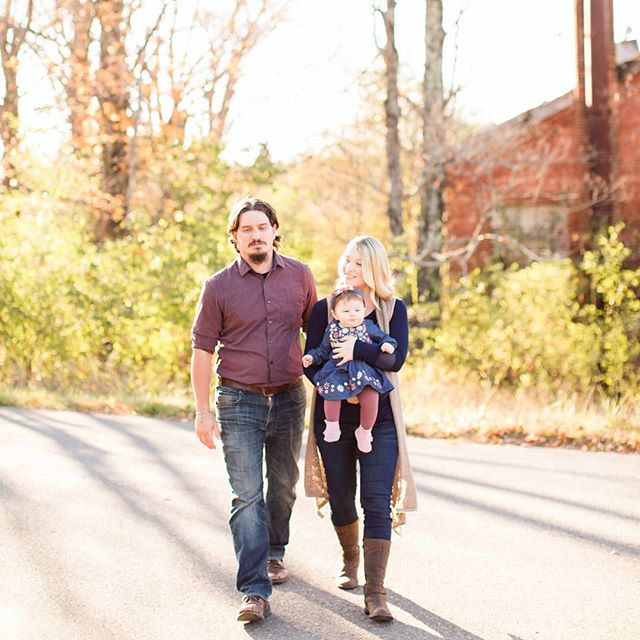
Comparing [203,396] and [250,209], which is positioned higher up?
[250,209]

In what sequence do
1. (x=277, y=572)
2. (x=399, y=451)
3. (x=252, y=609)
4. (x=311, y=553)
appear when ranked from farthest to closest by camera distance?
1. (x=311, y=553)
2. (x=277, y=572)
3. (x=399, y=451)
4. (x=252, y=609)

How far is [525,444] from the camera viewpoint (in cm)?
919

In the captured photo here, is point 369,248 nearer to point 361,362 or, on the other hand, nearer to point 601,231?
point 361,362

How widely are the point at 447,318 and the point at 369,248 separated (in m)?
9.90

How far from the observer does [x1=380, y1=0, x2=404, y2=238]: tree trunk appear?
18.5 m

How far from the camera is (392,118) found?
18.8m

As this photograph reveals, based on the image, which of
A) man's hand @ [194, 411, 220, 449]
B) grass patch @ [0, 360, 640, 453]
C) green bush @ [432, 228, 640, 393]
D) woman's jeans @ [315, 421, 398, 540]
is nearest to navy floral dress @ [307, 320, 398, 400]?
woman's jeans @ [315, 421, 398, 540]

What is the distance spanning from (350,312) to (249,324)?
574 mm

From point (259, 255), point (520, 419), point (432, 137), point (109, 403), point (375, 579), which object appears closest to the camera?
point (375, 579)

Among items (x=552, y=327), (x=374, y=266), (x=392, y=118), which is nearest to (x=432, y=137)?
(x=392, y=118)

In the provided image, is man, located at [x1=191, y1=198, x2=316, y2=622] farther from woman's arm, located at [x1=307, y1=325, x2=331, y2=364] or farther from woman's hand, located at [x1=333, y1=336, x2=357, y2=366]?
woman's hand, located at [x1=333, y1=336, x2=357, y2=366]

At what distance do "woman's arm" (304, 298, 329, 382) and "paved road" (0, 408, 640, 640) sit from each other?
Answer: 1.23 meters

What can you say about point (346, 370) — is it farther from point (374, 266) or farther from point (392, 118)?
point (392, 118)

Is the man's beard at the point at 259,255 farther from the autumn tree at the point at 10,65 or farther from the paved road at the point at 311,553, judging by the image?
the autumn tree at the point at 10,65
